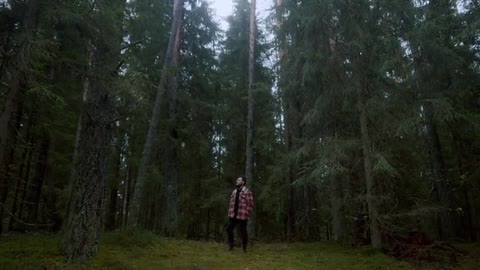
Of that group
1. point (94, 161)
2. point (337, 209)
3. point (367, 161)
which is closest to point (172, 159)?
point (337, 209)

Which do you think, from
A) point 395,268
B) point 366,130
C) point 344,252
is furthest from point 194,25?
point 395,268

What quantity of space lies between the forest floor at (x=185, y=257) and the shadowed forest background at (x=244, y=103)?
1.49ft

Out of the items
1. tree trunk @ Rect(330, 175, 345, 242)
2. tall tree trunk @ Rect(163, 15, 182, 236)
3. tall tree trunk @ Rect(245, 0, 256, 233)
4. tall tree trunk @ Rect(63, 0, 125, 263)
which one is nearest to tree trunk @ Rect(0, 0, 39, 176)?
tall tree trunk @ Rect(63, 0, 125, 263)

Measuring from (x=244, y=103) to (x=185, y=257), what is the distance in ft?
34.0

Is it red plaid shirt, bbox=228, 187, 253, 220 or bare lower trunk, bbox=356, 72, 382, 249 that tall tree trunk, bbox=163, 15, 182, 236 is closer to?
red plaid shirt, bbox=228, 187, 253, 220

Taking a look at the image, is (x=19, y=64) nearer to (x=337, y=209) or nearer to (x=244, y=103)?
(x=337, y=209)

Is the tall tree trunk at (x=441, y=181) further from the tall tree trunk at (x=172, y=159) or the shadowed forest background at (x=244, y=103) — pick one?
the tall tree trunk at (x=172, y=159)

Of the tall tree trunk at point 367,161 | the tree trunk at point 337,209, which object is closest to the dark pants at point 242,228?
the tall tree trunk at point 367,161

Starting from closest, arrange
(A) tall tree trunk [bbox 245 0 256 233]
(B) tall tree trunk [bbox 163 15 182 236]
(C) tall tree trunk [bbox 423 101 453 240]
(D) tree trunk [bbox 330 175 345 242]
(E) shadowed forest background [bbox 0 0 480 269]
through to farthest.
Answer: (E) shadowed forest background [bbox 0 0 480 269] → (D) tree trunk [bbox 330 175 345 242] → (C) tall tree trunk [bbox 423 101 453 240] → (B) tall tree trunk [bbox 163 15 182 236] → (A) tall tree trunk [bbox 245 0 256 233]

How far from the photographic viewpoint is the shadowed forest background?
7.41 meters

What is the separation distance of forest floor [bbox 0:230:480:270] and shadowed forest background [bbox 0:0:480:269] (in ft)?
1.49

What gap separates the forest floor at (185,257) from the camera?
6863 millimetres

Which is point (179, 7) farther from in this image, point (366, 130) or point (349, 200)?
point (349, 200)

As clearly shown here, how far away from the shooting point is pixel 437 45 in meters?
11.1
